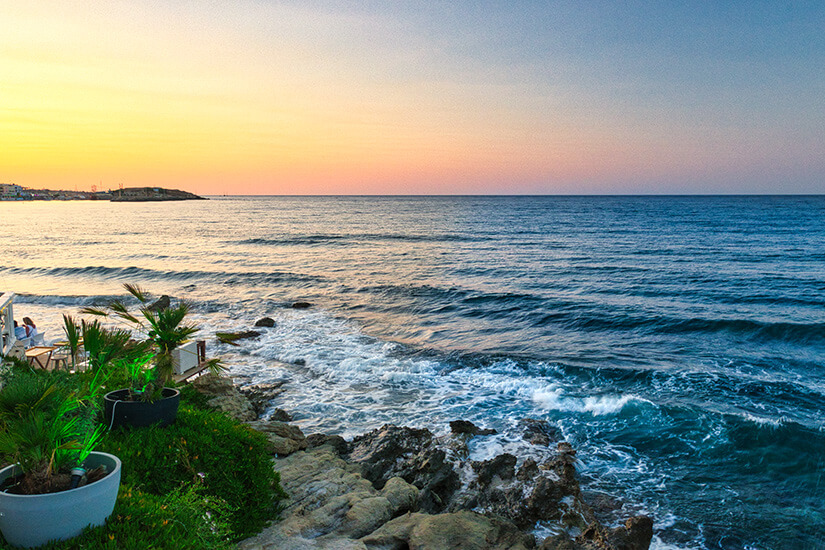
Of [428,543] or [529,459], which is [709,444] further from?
[428,543]

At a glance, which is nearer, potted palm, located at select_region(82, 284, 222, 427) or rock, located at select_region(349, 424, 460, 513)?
potted palm, located at select_region(82, 284, 222, 427)

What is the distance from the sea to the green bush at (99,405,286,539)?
5.49m

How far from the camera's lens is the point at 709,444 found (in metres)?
13.5

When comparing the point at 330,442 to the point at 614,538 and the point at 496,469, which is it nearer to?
the point at 496,469

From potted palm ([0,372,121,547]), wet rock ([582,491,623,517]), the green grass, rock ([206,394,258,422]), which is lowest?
wet rock ([582,491,623,517])

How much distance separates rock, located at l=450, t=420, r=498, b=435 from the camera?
524 inches

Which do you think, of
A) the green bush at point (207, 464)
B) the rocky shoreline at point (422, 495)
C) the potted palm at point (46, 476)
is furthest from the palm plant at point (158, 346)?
the rocky shoreline at point (422, 495)

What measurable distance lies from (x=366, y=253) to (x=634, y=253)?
27.6 metres

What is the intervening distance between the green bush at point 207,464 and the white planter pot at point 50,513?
172cm

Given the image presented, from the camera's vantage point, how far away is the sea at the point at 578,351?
39.2 feet

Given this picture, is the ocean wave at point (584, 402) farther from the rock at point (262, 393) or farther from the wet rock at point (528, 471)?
the rock at point (262, 393)

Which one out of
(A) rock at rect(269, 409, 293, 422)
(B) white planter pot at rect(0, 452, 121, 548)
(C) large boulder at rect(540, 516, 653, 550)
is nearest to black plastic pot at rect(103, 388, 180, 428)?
(B) white planter pot at rect(0, 452, 121, 548)

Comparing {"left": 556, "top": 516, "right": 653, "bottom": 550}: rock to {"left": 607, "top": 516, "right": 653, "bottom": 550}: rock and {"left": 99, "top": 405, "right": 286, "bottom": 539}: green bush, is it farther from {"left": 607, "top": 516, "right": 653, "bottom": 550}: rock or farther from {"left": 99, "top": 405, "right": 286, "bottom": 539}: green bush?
{"left": 99, "top": 405, "right": 286, "bottom": 539}: green bush

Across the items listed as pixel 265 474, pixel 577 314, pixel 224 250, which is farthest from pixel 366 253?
pixel 265 474
